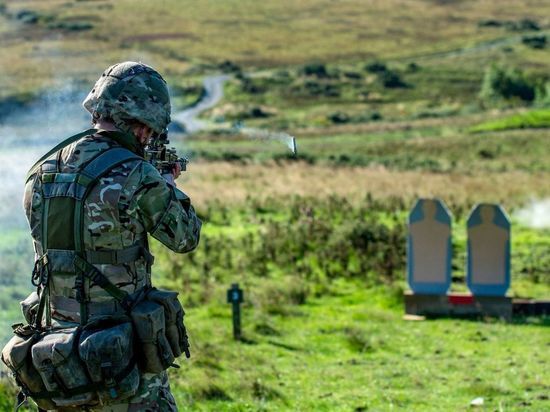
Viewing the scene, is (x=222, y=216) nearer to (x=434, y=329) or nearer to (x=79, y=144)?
(x=434, y=329)

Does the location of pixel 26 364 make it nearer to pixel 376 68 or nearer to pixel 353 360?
pixel 353 360

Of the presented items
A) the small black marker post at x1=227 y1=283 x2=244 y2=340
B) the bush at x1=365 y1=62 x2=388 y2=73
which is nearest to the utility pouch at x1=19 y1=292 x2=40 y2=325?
the small black marker post at x1=227 y1=283 x2=244 y2=340

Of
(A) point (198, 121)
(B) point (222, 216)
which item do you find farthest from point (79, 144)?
(A) point (198, 121)

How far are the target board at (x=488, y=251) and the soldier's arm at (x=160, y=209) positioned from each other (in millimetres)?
8325

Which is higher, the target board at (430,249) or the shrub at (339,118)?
the shrub at (339,118)

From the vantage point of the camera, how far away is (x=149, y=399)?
4.76 m

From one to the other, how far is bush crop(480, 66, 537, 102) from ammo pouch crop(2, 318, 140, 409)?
2287 inches

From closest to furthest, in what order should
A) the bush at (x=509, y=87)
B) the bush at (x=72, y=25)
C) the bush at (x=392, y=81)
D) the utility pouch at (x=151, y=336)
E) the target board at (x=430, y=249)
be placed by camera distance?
the utility pouch at (x=151, y=336) → the target board at (x=430, y=249) → the bush at (x=509, y=87) → the bush at (x=72, y=25) → the bush at (x=392, y=81)

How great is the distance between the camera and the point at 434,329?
11.9m

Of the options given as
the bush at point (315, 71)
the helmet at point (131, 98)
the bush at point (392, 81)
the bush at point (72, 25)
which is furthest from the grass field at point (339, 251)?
the bush at point (315, 71)

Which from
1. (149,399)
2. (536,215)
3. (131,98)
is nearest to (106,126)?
(131,98)

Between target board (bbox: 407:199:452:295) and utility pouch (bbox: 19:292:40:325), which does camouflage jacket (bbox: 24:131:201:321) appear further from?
target board (bbox: 407:199:452:295)

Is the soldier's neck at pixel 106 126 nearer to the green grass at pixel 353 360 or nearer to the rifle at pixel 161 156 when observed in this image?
the rifle at pixel 161 156

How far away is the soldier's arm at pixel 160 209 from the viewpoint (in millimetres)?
4621
